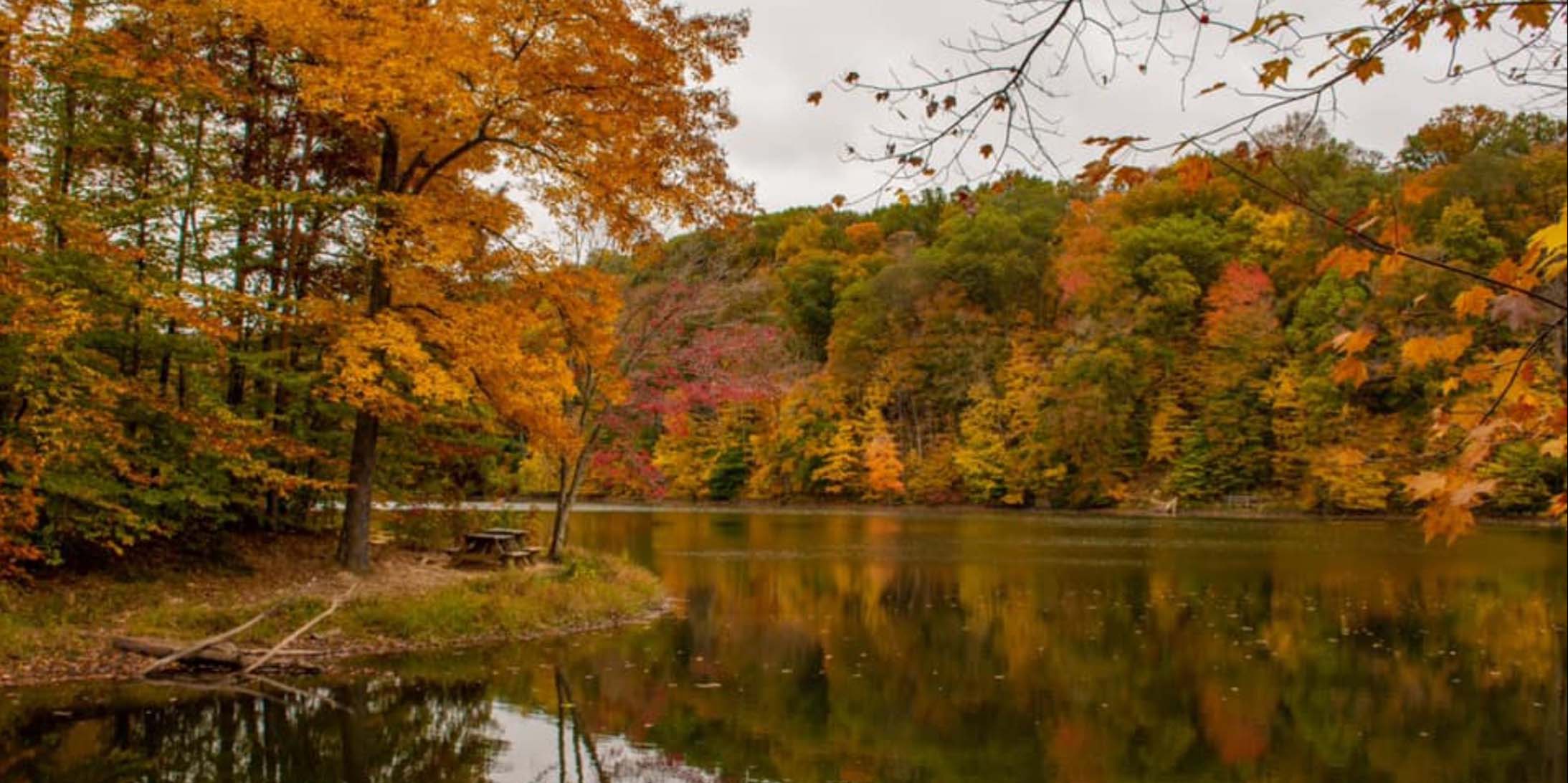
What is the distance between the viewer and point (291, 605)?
12.5 meters

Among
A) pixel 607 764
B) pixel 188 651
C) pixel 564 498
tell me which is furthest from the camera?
pixel 564 498

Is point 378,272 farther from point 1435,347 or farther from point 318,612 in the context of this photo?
point 1435,347

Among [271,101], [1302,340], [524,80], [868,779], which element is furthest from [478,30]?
[1302,340]

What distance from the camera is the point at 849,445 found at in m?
59.7

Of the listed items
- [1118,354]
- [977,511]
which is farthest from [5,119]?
[1118,354]

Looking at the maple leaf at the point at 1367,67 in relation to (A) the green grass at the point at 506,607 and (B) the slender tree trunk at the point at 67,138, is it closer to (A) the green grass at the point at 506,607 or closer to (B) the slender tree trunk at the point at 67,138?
(A) the green grass at the point at 506,607

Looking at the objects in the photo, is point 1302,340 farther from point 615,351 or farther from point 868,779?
point 868,779

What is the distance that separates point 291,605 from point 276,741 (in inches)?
178

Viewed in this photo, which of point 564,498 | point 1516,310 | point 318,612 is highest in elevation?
point 1516,310

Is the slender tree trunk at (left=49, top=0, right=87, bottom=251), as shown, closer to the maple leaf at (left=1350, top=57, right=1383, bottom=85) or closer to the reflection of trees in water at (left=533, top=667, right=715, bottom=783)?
the reflection of trees in water at (left=533, top=667, right=715, bottom=783)

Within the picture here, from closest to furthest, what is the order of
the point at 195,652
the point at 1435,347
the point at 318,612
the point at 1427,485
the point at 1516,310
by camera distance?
1. the point at 1516,310
2. the point at 1427,485
3. the point at 1435,347
4. the point at 195,652
5. the point at 318,612

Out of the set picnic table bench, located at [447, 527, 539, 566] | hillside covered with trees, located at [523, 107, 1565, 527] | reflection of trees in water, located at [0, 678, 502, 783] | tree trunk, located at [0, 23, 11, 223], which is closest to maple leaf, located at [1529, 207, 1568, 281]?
reflection of trees in water, located at [0, 678, 502, 783]

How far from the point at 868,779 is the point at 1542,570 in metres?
20.3

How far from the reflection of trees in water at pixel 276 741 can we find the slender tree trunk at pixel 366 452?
5.17 meters
